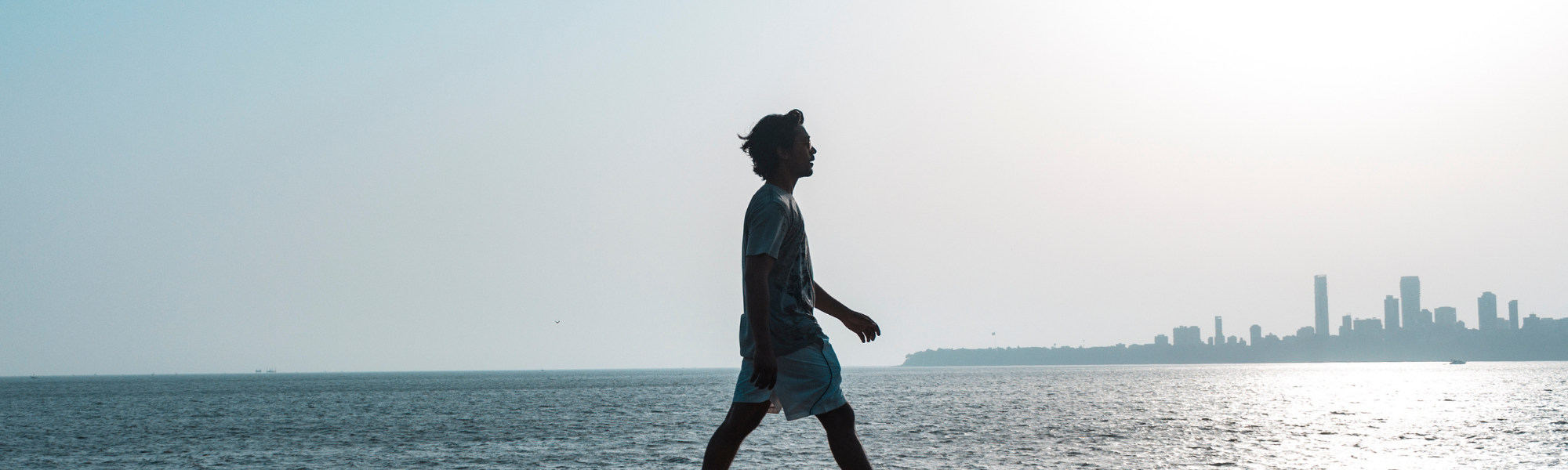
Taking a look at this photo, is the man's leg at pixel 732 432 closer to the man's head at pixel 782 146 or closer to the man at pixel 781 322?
the man at pixel 781 322

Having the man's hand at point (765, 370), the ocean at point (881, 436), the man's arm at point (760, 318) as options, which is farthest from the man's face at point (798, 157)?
the ocean at point (881, 436)

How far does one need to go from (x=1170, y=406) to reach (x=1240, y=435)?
2438cm

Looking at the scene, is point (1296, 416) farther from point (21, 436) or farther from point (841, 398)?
point (21, 436)

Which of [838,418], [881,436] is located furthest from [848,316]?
[881,436]

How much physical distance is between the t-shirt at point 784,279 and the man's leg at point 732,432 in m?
0.23

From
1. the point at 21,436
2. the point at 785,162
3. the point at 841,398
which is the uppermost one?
the point at 785,162

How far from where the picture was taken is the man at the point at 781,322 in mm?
3531

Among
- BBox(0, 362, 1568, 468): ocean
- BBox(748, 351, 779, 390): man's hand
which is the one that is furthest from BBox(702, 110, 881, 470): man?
BBox(0, 362, 1568, 468): ocean

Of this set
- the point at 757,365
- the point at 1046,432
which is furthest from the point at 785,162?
the point at 1046,432

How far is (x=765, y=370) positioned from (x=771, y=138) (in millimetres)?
892

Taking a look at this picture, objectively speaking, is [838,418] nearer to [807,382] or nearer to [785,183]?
[807,382]

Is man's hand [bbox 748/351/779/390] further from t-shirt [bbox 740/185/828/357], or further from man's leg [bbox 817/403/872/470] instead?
man's leg [bbox 817/403/872/470]

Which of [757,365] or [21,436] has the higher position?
[757,365]

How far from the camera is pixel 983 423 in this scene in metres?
39.0
